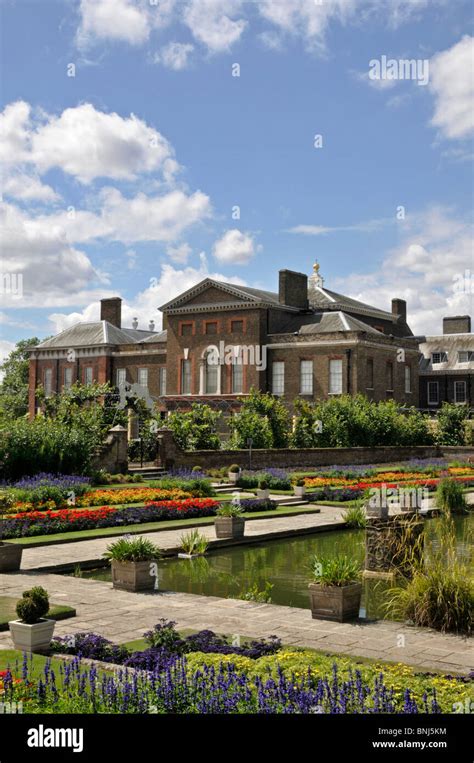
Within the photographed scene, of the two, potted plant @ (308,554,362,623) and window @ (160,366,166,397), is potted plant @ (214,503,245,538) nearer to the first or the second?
potted plant @ (308,554,362,623)

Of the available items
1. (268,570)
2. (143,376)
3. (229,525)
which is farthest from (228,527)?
(143,376)

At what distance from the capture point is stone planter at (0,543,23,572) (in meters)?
13.4

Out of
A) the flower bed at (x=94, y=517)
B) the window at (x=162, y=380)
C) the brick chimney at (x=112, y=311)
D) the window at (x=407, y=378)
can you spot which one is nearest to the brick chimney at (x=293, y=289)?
the window at (x=407, y=378)

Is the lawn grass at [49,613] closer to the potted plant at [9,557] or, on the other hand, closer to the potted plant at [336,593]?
the potted plant at [9,557]

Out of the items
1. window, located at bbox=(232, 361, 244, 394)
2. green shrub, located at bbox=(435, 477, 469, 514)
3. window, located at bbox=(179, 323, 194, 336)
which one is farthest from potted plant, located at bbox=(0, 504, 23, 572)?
window, located at bbox=(179, 323, 194, 336)

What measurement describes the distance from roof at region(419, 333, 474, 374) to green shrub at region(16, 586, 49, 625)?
53.5 m

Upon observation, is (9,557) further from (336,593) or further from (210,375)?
(210,375)

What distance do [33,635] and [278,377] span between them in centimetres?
4236

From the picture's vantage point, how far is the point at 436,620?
32.1ft

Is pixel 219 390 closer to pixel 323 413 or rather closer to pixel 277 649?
pixel 323 413

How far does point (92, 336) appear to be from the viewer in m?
62.1

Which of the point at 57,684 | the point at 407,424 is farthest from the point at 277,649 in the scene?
the point at 407,424

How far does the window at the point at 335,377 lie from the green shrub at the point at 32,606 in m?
40.1
